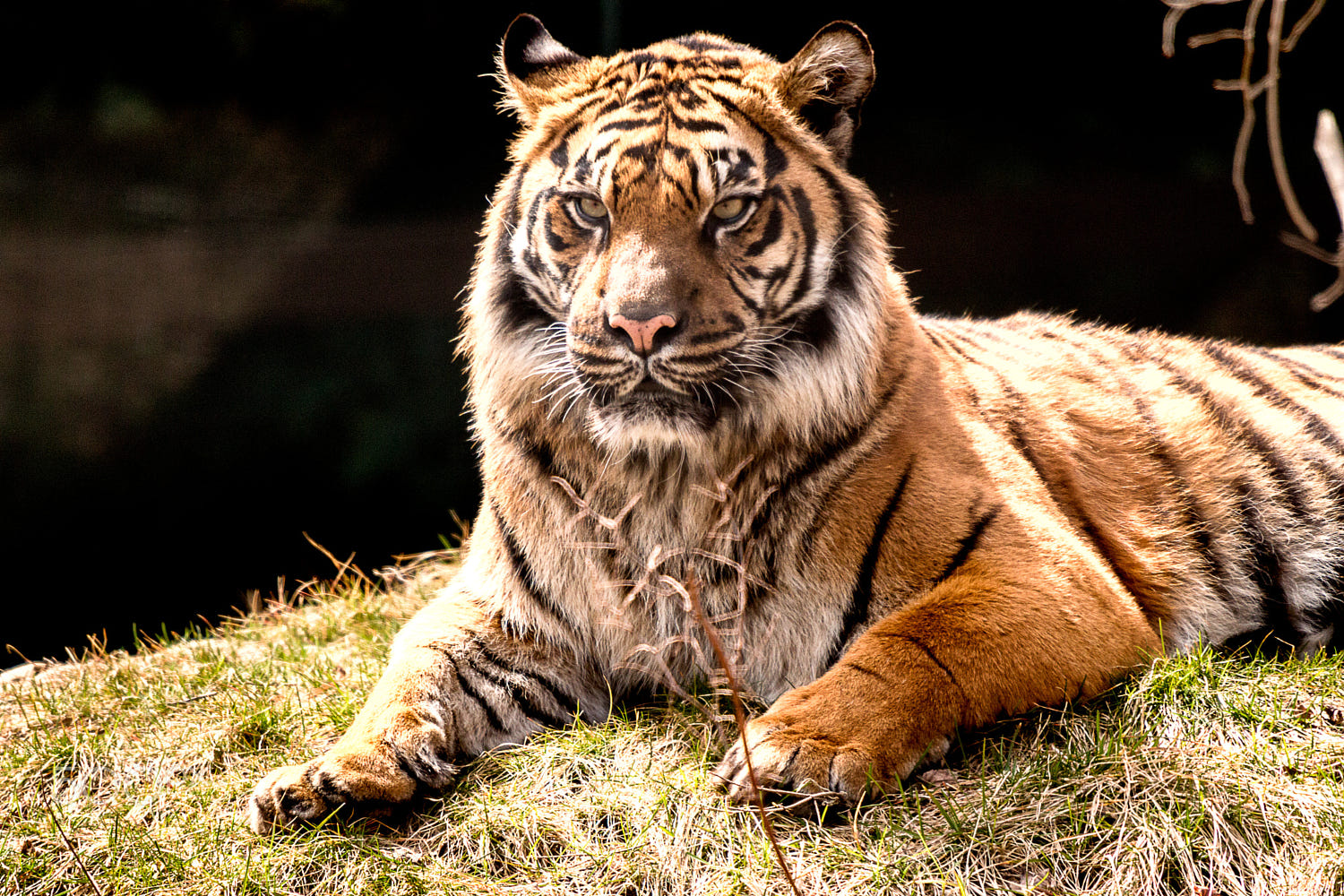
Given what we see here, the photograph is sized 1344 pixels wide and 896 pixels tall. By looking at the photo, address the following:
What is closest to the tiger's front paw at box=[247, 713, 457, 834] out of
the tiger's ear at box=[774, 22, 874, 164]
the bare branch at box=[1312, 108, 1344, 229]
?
the tiger's ear at box=[774, 22, 874, 164]

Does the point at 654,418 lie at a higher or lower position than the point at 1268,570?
higher

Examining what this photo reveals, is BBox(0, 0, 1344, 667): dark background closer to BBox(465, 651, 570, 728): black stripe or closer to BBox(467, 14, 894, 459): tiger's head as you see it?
BBox(467, 14, 894, 459): tiger's head

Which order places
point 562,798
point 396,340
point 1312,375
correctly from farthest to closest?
point 396,340, point 1312,375, point 562,798

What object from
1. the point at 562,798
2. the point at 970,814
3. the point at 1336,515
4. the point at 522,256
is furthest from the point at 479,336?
the point at 1336,515

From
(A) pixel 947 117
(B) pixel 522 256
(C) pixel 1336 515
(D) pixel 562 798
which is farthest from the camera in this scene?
(A) pixel 947 117

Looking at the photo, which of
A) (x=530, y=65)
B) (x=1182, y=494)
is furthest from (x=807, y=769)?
(x=530, y=65)

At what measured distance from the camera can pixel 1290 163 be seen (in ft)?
18.6

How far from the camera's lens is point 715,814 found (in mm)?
1652

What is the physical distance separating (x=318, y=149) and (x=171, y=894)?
4704mm

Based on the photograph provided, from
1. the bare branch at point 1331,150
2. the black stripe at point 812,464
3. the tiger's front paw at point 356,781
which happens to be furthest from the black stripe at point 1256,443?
the tiger's front paw at point 356,781

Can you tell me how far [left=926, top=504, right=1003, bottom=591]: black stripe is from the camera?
1.87 meters

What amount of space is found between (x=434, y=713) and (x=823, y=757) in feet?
2.21

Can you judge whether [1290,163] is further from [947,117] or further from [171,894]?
[171,894]

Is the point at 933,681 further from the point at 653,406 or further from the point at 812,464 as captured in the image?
the point at 653,406
